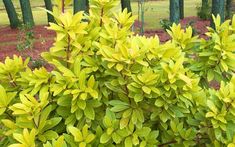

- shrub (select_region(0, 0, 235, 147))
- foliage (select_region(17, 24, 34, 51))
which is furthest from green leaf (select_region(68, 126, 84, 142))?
foliage (select_region(17, 24, 34, 51))

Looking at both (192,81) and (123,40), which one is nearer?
(192,81)

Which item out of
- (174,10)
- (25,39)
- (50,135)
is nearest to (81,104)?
(50,135)

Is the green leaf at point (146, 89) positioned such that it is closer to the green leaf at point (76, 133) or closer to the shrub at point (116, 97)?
the shrub at point (116, 97)

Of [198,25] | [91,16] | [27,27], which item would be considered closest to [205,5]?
[198,25]

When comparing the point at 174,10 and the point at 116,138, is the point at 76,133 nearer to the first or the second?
the point at 116,138

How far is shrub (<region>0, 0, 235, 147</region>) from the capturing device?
238 centimetres

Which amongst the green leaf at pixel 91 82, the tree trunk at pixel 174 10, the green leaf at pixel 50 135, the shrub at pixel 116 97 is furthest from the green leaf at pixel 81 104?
the tree trunk at pixel 174 10

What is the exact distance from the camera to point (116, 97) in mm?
2660

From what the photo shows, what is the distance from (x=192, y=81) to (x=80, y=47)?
0.76 meters

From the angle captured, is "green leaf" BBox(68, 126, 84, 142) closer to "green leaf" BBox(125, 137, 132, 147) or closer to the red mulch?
"green leaf" BBox(125, 137, 132, 147)

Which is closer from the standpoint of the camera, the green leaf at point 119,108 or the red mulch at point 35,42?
the green leaf at point 119,108

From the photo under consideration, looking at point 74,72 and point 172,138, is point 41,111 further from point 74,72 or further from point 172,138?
point 172,138

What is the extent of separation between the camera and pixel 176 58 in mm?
2650

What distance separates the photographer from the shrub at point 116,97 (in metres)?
2.38
